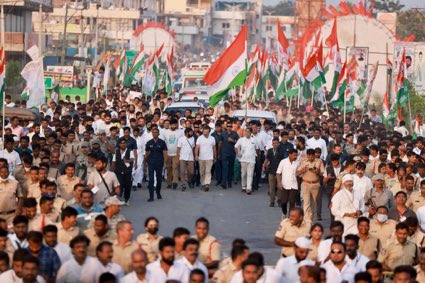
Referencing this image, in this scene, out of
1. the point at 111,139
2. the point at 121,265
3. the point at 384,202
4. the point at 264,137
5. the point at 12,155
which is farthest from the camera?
the point at 264,137

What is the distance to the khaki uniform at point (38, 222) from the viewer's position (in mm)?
14141

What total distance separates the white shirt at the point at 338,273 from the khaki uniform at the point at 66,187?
603 cm

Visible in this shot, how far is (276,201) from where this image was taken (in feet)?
81.6

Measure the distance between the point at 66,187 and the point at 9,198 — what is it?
975 millimetres

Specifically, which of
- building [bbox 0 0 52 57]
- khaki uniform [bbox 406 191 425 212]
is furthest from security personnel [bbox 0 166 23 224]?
building [bbox 0 0 52 57]

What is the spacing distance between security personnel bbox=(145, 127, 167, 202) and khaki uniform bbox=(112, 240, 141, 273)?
11.5 meters

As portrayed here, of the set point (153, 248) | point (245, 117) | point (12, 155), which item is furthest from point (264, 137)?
point (153, 248)

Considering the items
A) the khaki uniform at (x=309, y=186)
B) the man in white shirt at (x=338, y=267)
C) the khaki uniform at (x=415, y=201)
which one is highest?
the man in white shirt at (x=338, y=267)

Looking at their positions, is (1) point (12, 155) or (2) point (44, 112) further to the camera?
(2) point (44, 112)

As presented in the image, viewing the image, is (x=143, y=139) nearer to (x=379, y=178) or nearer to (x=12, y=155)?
(x=12, y=155)

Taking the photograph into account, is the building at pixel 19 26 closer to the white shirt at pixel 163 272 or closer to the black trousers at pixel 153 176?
the black trousers at pixel 153 176

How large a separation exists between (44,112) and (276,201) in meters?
9.77

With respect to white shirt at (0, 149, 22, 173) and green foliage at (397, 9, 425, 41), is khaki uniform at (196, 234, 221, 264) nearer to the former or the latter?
white shirt at (0, 149, 22, 173)

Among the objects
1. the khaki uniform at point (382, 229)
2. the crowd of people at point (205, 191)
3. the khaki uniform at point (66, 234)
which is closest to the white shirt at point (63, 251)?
the crowd of people at point (205, 191)
